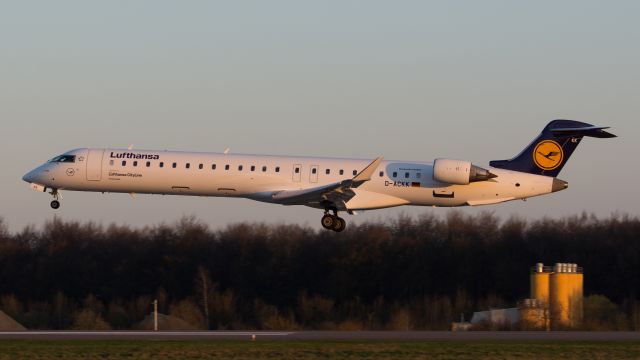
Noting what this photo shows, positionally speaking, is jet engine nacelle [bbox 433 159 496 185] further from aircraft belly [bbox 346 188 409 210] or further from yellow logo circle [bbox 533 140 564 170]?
yellow logo circle [bbox 533 140 564 170]

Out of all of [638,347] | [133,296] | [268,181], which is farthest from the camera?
[133,296]

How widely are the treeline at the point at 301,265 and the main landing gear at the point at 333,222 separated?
59.4ft

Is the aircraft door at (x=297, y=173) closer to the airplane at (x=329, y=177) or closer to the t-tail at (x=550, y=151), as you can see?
the airplane at (x=329, y=177)

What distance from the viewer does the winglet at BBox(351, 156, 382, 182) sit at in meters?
39.0

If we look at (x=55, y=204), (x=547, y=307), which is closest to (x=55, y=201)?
(x=55, y=204)

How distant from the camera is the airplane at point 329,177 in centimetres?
4109

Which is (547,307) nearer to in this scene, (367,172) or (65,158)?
(367,172)

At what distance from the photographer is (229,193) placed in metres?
41.5

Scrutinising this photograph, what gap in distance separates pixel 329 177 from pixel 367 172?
2.25 metres

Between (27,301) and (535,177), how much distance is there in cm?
3548

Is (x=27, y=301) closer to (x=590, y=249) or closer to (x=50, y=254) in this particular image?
(x=50, y=254)

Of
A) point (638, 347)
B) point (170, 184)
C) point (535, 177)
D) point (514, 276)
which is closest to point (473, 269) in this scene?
point (514, 276)

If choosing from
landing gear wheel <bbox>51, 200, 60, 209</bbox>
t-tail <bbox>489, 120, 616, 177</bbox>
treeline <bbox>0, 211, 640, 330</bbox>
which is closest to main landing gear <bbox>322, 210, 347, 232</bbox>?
t-tail <bbox>489, 120, 616, 177</bbox>

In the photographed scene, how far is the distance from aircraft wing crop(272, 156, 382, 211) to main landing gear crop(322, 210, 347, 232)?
378mm
